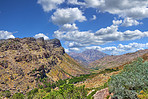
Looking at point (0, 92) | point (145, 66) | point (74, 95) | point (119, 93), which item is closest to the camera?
point (119, 93)

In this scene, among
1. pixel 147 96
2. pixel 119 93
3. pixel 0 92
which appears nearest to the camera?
pixel 147 96

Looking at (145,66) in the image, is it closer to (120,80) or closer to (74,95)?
(120,80)

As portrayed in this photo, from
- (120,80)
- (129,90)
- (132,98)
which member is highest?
(120,80)

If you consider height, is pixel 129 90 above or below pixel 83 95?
above

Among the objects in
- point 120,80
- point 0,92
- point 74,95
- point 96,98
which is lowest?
point 0,92

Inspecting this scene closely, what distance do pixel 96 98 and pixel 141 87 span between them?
54.0ft

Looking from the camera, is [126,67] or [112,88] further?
[126,67]

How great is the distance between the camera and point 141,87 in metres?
25.4

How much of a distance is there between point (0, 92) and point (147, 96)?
757ft

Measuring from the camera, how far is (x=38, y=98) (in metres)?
129

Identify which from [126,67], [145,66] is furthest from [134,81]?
[126,67]

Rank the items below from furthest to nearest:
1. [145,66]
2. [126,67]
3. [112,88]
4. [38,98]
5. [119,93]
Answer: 1. [38,98]
2. [126,67]
3. [145,66]
4. [112,88]
5. [119,93]

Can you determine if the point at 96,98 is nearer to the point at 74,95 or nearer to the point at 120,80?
the point at 74,95

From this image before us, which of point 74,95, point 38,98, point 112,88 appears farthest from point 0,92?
point 112,88
